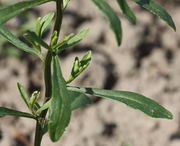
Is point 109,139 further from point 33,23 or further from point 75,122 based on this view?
point 33,23

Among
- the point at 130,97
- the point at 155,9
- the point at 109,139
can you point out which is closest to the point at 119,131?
the point at 109,139

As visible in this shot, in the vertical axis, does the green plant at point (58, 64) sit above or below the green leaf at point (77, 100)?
above

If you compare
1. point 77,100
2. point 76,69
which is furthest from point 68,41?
point 77,100

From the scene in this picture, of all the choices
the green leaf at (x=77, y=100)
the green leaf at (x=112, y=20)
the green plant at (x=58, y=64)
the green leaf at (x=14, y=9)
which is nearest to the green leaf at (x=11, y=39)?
the green plant at (x=58, y=64)

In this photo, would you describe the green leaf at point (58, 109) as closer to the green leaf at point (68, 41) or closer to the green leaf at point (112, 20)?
the green leaf at point (68, 41)

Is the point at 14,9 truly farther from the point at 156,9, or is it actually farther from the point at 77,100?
the point at 77,100

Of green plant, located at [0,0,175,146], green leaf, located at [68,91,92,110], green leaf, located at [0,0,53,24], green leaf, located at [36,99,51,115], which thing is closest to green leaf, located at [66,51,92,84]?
green plant, located at [0,0,175,146]

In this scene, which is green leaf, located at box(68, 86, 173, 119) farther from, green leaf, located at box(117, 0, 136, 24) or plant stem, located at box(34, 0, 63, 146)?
green leaf, located at box(117, 0, 136, 24)
